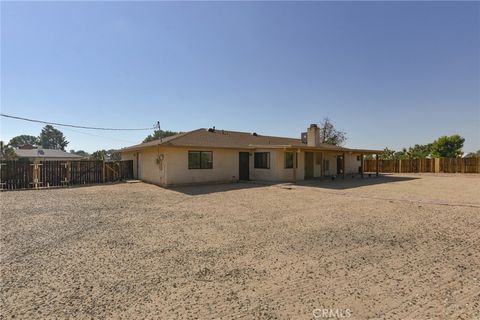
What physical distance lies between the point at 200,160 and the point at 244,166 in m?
3.64

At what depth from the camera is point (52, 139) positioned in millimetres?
98500

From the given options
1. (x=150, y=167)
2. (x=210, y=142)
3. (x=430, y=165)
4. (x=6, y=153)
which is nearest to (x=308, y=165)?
(x=210, y=142)

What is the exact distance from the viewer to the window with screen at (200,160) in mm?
16547

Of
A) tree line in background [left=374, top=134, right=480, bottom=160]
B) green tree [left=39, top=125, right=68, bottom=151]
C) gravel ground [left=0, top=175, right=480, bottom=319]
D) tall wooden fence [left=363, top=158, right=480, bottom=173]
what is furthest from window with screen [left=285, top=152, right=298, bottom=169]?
green tree [left=39, top=125, right=68, bottom=151]

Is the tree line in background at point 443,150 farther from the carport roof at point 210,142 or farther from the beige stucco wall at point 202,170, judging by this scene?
the beige stucco wall at point 202,170

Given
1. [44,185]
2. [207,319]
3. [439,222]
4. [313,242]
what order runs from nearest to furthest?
[207,319] < [313,242] < [439,222] < [44,185]

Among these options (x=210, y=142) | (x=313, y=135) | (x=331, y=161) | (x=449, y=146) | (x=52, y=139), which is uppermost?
(x=52, y=139)

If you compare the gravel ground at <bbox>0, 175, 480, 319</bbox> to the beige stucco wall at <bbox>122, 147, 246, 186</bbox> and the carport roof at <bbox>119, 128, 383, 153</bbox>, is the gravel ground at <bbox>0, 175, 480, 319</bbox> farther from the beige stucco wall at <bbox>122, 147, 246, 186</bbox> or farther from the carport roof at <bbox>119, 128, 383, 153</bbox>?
the carport roof at <bbox>119, 128, 383, 153</bbox>

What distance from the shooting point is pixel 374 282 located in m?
3.73

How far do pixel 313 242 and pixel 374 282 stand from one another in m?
1.83

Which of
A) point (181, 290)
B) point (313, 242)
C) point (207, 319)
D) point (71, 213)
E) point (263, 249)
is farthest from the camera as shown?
point (71, 213)

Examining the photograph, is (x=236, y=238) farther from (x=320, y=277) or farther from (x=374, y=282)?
(x=374, y=282)

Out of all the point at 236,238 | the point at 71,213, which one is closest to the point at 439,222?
the point at 236,238

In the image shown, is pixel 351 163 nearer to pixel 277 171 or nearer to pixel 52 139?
pixel 277 171
